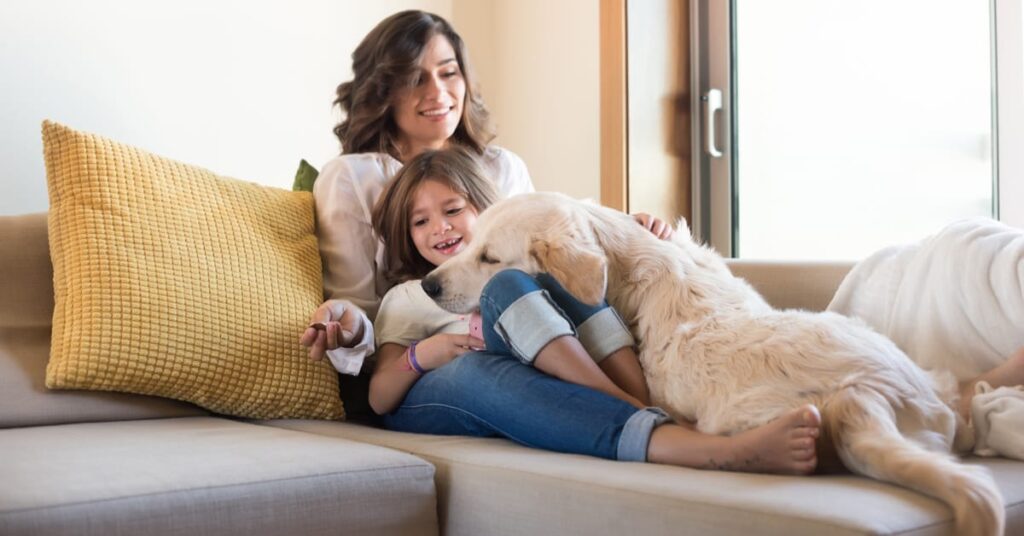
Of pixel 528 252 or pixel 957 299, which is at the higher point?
pixel 528 252

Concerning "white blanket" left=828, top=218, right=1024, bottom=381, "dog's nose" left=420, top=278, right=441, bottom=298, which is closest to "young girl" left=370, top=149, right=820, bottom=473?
"dog's nose" left=420, top=278, right=441, bottom=298

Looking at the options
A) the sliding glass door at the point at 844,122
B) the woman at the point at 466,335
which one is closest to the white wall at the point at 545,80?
the sliding glass door at the point at 844,122

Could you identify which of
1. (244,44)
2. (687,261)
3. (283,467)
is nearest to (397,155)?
(244,44)

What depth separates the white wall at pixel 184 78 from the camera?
2686 millimetres

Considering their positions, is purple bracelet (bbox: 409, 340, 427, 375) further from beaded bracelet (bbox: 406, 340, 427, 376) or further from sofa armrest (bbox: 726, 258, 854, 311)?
sofa armrest (bbox: 726, 258, 854, 311)

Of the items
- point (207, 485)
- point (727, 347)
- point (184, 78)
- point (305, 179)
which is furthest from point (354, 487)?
point (184, 78)

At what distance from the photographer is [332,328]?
2.01 metres

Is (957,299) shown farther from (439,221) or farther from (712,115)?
(712,115)

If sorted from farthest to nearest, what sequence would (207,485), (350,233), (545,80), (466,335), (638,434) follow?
(545,80), (350,233), (466,335), (638,434), (207,485)

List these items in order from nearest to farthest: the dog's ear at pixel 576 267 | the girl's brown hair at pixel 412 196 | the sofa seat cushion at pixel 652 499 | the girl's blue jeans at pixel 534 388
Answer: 1. the sofa seat cushion at pixel 652 499
2. the girl's blue jeans at pixel 534 388
3. the dog's ear at pixel 576 267
4. the girl's brown hair at pixel 412 196

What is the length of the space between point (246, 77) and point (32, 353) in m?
1.36

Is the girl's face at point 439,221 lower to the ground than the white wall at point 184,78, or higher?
lower

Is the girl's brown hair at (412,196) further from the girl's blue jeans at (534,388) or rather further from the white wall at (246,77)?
the white wall at (246,77)

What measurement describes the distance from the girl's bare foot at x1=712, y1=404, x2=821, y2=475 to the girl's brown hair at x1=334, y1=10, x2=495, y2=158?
152 centimetres
